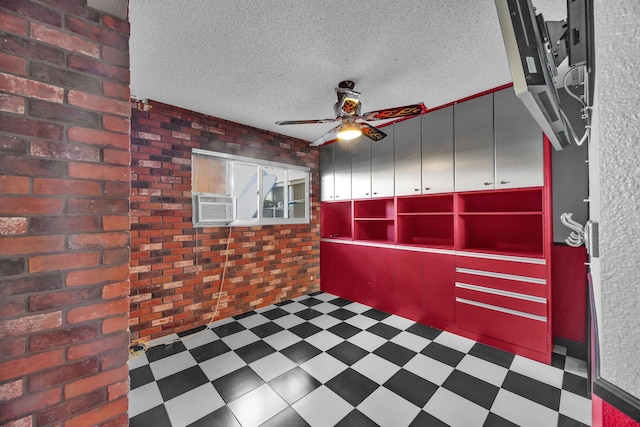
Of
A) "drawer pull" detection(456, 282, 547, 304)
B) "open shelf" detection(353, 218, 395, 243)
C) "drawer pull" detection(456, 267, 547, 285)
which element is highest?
"open shelf" detection(353, 218, 395, 243)

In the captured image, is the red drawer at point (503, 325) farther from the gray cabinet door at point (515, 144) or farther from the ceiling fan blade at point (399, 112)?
the ceiling fan blade at point (399, 112)

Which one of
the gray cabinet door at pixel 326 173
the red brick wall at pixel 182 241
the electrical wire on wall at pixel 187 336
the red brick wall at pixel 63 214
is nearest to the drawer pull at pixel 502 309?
the gray cabinet door at pixel 326 173

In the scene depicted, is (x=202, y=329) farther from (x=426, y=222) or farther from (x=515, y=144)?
(x=515, y=144)

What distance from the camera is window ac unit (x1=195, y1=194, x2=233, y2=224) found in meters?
3.25

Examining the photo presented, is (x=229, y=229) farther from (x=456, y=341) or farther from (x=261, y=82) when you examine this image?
(x=456, y=341)

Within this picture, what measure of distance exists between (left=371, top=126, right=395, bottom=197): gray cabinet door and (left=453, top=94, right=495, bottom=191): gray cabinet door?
2.84ft

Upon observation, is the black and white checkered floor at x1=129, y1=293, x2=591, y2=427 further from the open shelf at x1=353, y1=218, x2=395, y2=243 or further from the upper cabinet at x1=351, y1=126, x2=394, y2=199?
the upper cabinet at x1=351, y1=126, x2=394, y2=199

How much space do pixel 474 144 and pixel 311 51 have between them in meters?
2.02

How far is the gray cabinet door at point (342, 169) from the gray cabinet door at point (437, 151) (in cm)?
127

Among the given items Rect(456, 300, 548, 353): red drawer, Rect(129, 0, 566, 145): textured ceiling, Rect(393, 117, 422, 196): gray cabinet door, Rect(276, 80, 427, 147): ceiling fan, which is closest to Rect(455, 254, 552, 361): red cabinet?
Rect(456, 300, 548, 353): red drawer

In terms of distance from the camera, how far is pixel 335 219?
489 centimetres

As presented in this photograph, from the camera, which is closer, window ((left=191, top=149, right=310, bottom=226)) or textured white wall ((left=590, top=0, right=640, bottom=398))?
textured white wall ((left=590, top=0, right=640, bottom=398))

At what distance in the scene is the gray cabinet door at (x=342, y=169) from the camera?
4.24 meters

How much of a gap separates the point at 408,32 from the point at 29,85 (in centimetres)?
212
